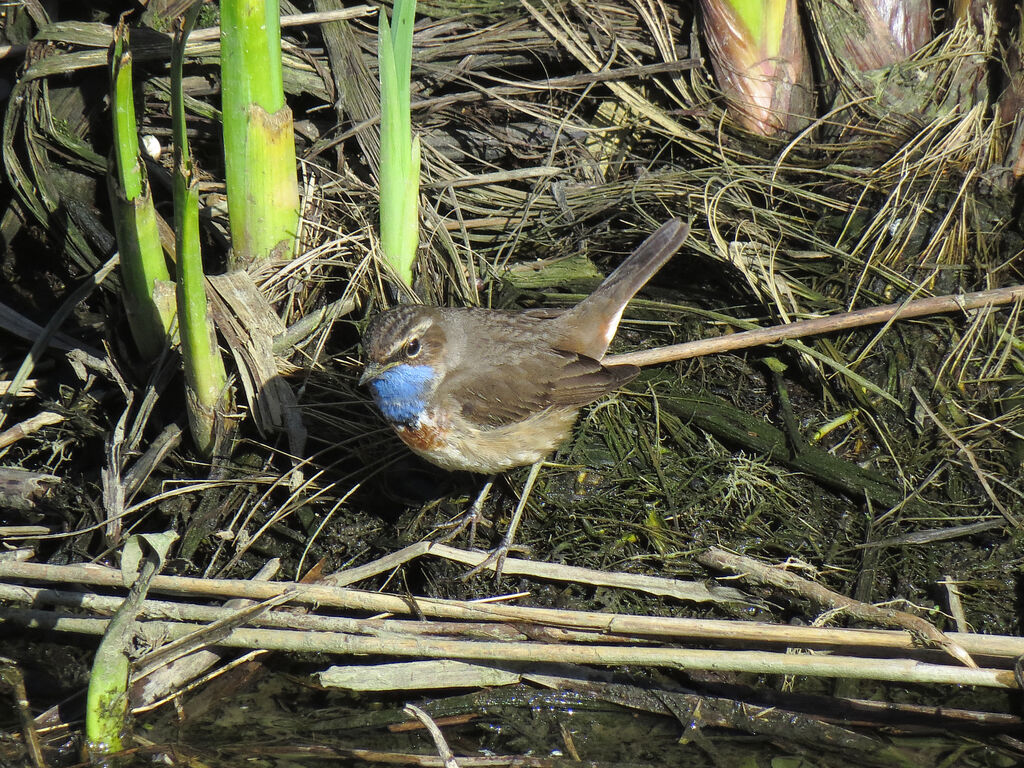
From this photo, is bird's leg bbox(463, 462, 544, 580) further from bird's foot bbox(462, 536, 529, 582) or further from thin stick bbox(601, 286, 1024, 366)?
thin stick bbox(601, 286, 1024, 366)

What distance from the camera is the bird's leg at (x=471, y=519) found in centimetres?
519

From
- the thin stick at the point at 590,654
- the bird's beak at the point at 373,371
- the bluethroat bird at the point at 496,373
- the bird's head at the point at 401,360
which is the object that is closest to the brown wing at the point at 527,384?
the bluethroat bird at the point at 496,373

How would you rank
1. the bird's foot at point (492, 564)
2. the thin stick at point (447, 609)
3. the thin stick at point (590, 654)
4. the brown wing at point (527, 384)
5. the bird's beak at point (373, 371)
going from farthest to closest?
1. the brown wing at point (527, 384)
2. the bird's foot at point (492, 564)
3. the bird's beak at point (373, 371)
4. the thin stick at point (447, 609)
5. the thin stick at point (590, 654)

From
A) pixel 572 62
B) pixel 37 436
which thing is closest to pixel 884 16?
pixel 572 62

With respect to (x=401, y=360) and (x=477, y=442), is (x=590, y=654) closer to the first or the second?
(x=477, y=442)

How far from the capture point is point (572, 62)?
6969 millimetres

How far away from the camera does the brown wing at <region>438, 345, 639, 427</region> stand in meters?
5.10

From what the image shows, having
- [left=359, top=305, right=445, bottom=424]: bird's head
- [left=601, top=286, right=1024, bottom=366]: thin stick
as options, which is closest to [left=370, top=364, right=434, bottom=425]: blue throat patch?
[left=359, top=305, right=445, bottom=424]: bird's head

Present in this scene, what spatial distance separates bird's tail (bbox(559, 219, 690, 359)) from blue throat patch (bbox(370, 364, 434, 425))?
109cm

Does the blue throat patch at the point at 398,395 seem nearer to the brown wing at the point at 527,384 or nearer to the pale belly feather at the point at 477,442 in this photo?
the pale belly feather at the point at 477,442

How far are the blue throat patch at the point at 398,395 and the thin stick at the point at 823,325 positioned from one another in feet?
4.24

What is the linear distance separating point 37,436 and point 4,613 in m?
1.38

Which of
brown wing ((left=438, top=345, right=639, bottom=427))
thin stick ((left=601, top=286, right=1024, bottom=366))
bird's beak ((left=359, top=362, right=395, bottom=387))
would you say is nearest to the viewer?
bird's beak ((left=359, top=362, right=395, bottom=387))

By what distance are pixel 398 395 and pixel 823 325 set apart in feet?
8.29
